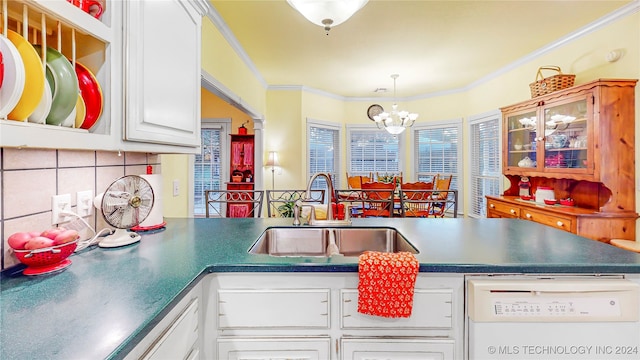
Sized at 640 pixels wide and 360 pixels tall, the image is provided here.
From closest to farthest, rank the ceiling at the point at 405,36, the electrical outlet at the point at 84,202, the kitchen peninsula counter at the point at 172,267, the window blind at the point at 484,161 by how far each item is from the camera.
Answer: the kitchen peninsula counter at the point at 172,267 < the electrical outlet at the point at 84,202 < the ceiling at the point at 405,36 < the window blind at the point at 484,161

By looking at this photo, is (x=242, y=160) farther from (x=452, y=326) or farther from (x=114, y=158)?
(x=452, y=326)

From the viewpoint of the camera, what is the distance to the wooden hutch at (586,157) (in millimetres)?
2707

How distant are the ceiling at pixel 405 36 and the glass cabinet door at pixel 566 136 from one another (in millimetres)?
845

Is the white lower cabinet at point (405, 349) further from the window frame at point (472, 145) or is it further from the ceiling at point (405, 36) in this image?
the window frame at point (472, 145)

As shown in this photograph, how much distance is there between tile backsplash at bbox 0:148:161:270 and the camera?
1019mm

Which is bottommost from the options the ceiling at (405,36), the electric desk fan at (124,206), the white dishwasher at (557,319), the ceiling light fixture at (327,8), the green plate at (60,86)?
the white dishwasher at (557,319)

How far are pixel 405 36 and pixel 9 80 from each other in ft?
11.1

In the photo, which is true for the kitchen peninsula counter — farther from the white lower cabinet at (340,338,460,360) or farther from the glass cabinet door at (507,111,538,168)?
the glass cabinet door at (507,111,538,168)

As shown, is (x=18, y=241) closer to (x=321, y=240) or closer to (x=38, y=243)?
(x=38, y=243)

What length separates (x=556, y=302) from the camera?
1.13 metres

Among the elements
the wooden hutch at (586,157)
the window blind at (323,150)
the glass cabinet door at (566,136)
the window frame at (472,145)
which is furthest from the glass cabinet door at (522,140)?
the window blind at (323,150)

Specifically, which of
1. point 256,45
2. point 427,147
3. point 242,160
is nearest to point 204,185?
point 242,160

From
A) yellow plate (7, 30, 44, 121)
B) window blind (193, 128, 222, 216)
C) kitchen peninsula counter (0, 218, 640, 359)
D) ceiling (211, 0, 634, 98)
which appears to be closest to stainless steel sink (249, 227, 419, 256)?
kitchen peninsula counter (0, 218, 640, 359)

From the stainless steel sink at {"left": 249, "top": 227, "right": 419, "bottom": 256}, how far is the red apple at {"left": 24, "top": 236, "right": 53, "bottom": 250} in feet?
3.17
